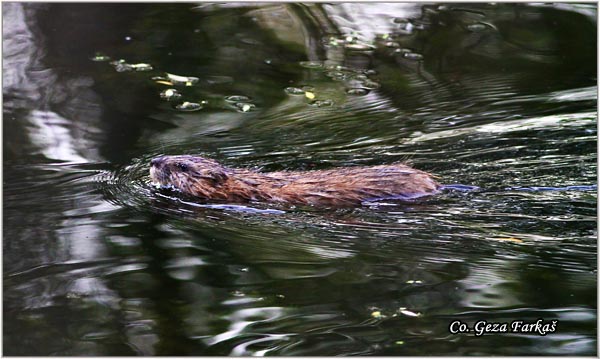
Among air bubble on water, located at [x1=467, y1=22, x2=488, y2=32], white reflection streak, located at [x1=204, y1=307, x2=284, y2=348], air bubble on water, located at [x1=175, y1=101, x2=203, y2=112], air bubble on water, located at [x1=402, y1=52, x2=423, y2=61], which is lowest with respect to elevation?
Result: white reflection streak, located at [x1=204, y1=307, x2=284, y2=348]

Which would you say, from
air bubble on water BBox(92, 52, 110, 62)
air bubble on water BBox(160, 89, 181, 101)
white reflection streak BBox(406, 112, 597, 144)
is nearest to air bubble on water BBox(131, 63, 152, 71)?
air bubble on water BBox(92, 52, 110, 62)

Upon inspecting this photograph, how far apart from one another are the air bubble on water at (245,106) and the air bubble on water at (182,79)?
71 cm

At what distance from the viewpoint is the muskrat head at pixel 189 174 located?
23.3 feet

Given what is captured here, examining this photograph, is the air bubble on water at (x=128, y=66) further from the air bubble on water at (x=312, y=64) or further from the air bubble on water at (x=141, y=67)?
the air bubble on water at (x=312, y=64)

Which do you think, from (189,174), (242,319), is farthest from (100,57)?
(242,319)

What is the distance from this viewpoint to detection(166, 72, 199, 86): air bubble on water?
360 inches

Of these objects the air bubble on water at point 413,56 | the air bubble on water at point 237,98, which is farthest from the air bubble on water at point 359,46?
the air bubble on water at point 237,98

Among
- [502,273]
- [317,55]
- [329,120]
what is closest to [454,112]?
[329,120]

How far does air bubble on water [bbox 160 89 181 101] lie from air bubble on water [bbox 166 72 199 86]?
26 cm

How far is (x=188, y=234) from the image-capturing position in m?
6.18

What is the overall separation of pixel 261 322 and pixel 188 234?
146 centimetres

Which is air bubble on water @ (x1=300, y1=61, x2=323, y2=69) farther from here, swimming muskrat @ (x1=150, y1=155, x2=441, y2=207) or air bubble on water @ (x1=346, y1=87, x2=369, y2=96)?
swimming muskrat @ (x1=150, y1=155, x2=441, y2=207)

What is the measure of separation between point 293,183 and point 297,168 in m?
0.77

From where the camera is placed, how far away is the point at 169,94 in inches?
347
